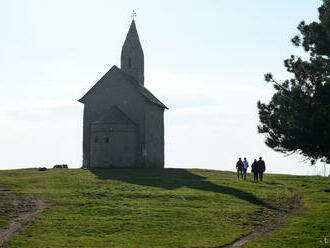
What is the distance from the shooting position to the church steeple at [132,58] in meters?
65.1

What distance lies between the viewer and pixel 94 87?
202ft

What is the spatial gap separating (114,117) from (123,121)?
1108 millimetres

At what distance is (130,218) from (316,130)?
64.2ft

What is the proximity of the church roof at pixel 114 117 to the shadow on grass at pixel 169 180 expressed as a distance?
20.3 ft

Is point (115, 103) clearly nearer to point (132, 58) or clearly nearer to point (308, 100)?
point (132, 58)

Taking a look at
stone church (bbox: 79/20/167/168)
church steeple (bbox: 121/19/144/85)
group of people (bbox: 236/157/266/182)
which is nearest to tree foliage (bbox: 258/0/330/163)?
group of people (bbox: 236/157/266/182)

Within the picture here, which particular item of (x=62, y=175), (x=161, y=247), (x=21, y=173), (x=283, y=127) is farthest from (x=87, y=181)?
(x=161, y=247)

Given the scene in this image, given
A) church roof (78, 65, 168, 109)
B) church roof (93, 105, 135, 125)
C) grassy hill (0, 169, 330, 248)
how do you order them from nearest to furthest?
grassy hill (0, 169, 330, 248), church roof (93, 105, 135, 125), church roof (78, 65, 168, 109)

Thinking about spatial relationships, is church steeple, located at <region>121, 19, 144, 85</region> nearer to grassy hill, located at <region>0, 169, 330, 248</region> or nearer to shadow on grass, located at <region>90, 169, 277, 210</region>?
shadow on grass, located at <region>90, 169, 277, 210</region>

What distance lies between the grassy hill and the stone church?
8.56 metres

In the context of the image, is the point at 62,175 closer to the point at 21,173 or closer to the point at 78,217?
the point at 21,173

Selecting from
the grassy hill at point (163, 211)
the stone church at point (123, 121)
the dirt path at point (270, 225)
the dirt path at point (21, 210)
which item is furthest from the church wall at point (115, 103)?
the dirt path at point (270, 225)

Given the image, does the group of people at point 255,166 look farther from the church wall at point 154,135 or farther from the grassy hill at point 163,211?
the church wall at point 154,135

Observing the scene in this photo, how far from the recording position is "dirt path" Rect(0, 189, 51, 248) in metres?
25.6
